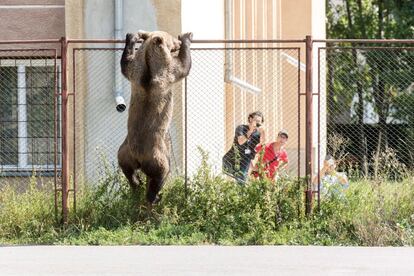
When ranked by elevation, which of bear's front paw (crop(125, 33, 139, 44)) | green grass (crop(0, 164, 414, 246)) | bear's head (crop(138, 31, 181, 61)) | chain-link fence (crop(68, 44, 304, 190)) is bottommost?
green grass (crop(0, 164, 414, 246))

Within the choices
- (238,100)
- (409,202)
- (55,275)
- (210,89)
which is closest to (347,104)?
(238,100)

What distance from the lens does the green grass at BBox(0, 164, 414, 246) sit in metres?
14.9

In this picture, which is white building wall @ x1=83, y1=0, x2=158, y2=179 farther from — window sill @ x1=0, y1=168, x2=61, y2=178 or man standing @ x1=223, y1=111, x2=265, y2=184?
man standing @ x1=223, y1=111, x2=265, y2=184

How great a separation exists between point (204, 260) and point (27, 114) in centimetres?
563

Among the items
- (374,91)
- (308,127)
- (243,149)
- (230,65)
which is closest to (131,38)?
(243,149)

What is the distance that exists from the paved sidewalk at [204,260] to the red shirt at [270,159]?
1.23m

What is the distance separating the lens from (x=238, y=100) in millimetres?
20656

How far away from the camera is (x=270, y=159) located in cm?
1614

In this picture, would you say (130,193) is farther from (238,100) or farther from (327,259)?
(238,100)

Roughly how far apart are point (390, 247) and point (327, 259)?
4.85 ft

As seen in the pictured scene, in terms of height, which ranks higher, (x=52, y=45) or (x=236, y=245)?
(x=52, y=45)

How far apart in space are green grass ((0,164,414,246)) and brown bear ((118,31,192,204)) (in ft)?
1.53

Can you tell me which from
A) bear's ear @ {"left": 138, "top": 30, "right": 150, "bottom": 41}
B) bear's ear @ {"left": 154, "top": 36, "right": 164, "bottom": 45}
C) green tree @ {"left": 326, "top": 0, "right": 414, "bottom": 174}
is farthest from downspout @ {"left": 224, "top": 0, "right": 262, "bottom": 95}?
green tree @ {"left": 326, "top": 0, "right": 414, "bottom": 174}

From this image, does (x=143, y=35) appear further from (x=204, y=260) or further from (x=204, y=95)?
(x=204, y=260)
